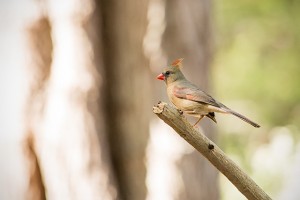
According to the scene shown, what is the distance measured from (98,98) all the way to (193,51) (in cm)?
60

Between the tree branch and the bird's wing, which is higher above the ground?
the bird's wing

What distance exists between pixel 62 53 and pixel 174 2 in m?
0.67

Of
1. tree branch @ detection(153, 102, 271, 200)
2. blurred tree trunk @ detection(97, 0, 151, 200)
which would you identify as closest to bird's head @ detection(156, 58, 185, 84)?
tree branch @ detection(153, 102, 271, 200)

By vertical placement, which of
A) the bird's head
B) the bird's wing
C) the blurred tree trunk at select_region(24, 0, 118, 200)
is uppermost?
the bird's head

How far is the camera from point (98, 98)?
394 centimetres

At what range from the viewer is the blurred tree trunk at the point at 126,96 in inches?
159

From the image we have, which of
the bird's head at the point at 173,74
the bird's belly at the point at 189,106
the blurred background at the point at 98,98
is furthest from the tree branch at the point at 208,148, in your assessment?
the blurred background at the point at 98,98

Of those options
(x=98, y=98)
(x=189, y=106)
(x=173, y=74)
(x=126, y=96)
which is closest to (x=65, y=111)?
(x=98, y=98)

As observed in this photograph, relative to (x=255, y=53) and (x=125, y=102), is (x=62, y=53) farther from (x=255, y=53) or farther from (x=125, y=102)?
(x=255, y=53)

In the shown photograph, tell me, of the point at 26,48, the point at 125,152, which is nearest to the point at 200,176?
the point at 125,152

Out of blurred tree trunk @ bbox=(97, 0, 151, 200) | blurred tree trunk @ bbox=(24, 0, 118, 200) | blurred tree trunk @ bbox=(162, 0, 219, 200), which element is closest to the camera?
blurred tree trunk @ bbox=(24, 0, 118, 200)

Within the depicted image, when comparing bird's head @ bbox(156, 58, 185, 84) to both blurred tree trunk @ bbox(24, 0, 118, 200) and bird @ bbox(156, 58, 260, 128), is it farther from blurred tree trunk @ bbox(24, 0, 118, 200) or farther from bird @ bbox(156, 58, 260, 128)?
blurred tree trunk @ bbox(24, 0, 118, 200)

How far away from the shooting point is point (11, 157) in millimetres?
3916

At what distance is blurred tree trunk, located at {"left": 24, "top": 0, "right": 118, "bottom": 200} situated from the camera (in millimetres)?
3807
